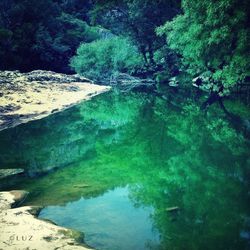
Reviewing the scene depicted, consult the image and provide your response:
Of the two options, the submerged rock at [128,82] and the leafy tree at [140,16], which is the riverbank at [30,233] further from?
the leafy tree at [140,16]

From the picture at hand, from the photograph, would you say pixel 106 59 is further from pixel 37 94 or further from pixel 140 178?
pixel 140 178

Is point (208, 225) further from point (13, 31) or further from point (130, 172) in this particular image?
point (13, 31)

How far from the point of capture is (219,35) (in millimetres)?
22000

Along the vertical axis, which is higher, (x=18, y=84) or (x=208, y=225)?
(x=18, y=84)

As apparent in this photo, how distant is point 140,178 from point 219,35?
41.7ft

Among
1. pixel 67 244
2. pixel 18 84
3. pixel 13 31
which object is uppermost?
pixel 13 31

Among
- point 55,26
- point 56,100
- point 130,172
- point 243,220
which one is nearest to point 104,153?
point 130,172

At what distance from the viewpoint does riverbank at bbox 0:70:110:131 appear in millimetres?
22703

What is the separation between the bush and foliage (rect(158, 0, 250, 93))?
59.6 feet

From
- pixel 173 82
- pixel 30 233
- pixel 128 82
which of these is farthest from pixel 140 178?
pixel 128 82

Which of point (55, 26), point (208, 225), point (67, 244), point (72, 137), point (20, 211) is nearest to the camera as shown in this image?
point (67, 244)

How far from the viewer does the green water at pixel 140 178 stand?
28.8 feet

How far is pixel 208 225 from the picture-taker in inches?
350

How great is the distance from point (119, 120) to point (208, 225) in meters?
14.9
